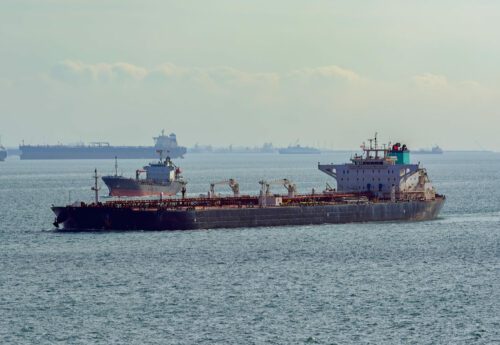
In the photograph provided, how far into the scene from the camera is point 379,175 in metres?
109

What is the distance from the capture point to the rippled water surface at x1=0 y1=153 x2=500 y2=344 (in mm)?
49844

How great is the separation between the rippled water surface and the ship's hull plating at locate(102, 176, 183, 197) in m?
68.9

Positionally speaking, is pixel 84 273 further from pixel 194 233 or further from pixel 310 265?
pixel 194 233

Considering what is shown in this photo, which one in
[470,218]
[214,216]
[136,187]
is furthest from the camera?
[136,187]

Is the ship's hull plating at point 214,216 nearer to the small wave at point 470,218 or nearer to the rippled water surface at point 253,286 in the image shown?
the rippled water surface at point 253,286

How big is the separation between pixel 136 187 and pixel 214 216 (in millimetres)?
72573

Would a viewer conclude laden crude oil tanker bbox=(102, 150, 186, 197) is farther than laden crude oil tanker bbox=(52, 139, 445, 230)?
Yes

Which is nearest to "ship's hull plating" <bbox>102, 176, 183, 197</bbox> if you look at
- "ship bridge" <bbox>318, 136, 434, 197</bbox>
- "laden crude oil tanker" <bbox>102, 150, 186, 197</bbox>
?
"laden crude oil tanker" <bbox>102, 150, 186, 197</bbox>

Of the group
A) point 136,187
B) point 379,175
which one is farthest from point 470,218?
point 136,187

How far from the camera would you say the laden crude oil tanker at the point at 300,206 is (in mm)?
89375

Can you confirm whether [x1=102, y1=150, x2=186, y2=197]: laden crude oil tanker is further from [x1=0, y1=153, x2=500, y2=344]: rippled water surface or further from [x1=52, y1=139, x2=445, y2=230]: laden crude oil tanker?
[x1=0, y1=153, x2=500, y2=344]: rippled water surface

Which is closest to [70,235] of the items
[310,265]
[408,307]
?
[310,265]

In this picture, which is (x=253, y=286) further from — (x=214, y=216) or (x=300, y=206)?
(x=300, y=206)

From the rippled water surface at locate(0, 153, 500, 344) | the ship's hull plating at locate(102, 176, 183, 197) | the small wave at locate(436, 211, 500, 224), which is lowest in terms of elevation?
the rippled water surface at locate(0, 153, 500, 344)
